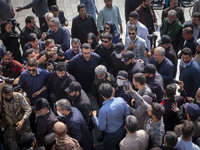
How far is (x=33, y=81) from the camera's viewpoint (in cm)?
545

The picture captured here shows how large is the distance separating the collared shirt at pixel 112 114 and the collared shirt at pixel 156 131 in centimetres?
53

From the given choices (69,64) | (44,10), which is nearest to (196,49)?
(69,64)

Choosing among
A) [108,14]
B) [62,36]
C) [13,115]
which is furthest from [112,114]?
[108,14]

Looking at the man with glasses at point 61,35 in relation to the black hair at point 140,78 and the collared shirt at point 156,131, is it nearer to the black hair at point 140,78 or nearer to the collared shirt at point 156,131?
the black hair at point 140,78

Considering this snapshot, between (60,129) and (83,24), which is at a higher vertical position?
(83,24)

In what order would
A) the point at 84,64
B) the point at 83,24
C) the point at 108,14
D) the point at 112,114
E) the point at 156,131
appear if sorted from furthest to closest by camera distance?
the point at 108,14
the point at 83,24
the point at 84,64
the point at 112,114
the point at 156,131

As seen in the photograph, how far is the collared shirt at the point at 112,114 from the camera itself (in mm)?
4406

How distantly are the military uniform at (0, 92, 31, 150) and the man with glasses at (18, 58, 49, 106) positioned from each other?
0.60 metres

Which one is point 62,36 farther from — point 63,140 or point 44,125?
point 63,140

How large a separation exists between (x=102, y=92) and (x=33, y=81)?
5.54ft

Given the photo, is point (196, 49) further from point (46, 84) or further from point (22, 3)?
A: point (22, 3)

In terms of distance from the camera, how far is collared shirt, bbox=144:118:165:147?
4.14 m

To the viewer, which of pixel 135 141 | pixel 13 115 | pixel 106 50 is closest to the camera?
pixel 135 141

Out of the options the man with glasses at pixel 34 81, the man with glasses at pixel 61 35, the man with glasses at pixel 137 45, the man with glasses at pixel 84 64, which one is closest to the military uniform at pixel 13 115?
the man with glasses at pixel 34 81
